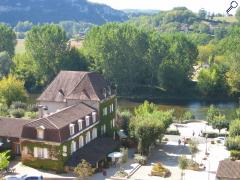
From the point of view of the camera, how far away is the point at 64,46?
11188 cm

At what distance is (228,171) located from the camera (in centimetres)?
4278

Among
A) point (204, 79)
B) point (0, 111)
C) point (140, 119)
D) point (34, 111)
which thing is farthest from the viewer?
point (204, 79)

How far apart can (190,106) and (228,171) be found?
172ft

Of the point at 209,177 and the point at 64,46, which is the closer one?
the point at 209,177

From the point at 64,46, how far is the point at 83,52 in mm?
4932

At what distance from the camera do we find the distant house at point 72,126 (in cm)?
4688

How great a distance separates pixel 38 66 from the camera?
354 feet

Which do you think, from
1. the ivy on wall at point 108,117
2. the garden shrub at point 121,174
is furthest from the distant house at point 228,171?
the ivy on wall at point 108,117

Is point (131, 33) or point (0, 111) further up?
point (131, 33)

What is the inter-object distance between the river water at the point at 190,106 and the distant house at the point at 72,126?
1178 inches

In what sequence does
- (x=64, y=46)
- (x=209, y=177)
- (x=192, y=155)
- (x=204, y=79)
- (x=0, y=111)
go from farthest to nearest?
(x=64, y=46) → (x=204, y=79) → (x=0, y=111) → (x=192, y=155) → (x=209, y=177)

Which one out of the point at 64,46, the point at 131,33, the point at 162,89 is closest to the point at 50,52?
the point at 64,46

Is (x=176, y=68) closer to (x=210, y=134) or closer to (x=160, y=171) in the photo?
(x=210, y=134)

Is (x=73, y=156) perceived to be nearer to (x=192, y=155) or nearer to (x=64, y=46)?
(x=192, y=155)
